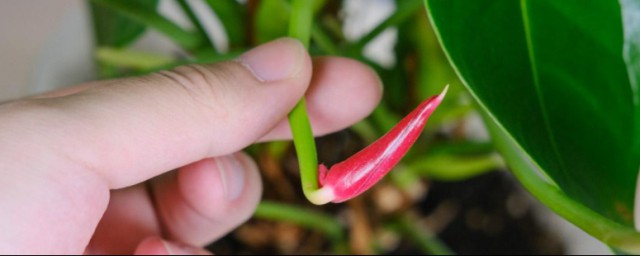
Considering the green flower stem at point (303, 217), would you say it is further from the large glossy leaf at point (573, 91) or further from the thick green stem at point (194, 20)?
the large glossy leaf at point (573, 91)

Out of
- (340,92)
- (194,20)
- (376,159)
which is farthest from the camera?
(194,20)

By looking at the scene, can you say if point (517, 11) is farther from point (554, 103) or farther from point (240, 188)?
point (240, 188)

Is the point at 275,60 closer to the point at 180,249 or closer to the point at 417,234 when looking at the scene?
the point at 180,249

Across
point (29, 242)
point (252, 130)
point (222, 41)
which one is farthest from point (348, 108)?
point (222, 41)

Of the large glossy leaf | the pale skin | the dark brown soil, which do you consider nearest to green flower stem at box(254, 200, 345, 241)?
the dark brown soil

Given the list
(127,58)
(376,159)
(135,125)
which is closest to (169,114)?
(135,125)

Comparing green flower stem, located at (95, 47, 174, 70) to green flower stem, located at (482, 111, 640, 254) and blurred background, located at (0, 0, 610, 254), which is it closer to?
blurred background, located at (0, 0, 610, 254)
